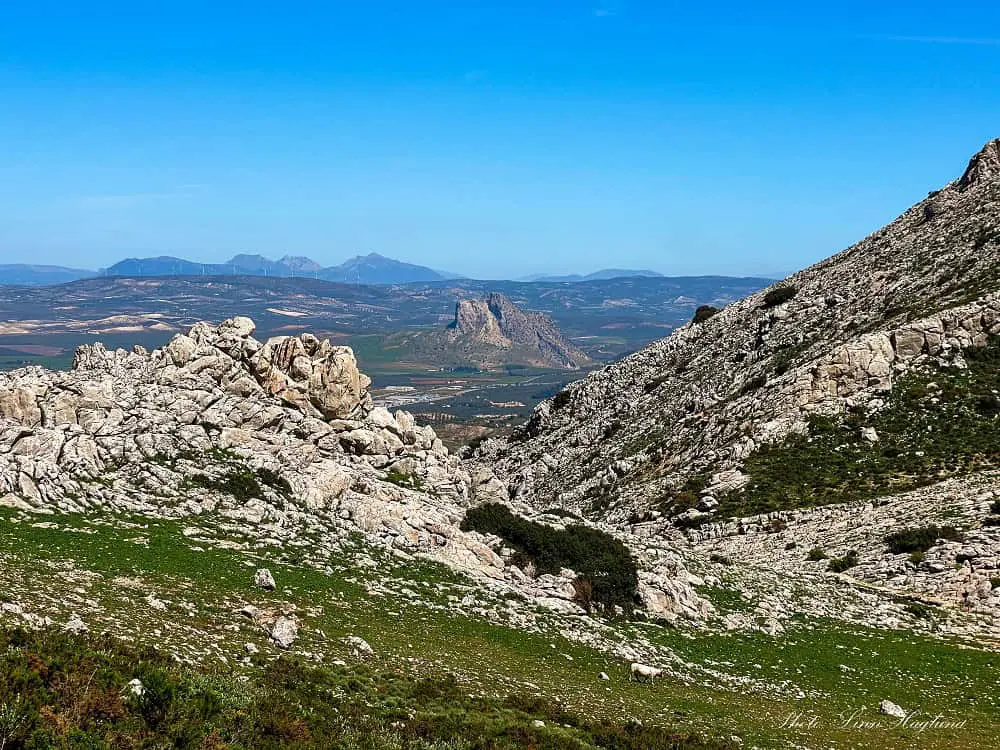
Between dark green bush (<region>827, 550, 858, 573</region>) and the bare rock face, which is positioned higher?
the bare rock face

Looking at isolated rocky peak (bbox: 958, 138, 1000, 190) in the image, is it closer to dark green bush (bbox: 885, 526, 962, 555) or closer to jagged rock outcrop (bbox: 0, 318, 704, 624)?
dark green bush (bbox: 885, 526, 962, 555)

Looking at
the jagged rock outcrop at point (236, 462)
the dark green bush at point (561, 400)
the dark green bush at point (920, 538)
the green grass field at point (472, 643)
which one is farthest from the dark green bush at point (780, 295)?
the green grass field at point (472, 643)

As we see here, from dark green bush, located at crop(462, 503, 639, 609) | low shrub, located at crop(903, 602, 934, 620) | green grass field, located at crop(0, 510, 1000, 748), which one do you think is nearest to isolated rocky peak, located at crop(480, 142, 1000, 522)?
dark green bush, located at crop(462, 503, 639, 609)

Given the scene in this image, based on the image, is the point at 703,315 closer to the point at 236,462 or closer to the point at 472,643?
the point at 236,462

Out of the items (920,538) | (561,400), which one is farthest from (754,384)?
(561,400)

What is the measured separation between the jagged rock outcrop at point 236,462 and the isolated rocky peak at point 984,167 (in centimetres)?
8361

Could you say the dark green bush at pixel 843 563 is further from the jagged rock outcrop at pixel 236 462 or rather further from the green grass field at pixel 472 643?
the jagged rock outcrop at pixel 236 462

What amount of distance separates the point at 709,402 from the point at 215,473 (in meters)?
50.5

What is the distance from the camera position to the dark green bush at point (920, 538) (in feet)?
139

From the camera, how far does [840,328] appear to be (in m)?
75.3

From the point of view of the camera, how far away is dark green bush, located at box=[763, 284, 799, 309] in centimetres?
9200

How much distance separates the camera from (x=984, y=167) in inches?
3765

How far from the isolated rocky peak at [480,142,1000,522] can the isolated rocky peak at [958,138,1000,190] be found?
219 millimetres

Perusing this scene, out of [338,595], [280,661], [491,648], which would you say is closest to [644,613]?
[491,648]
